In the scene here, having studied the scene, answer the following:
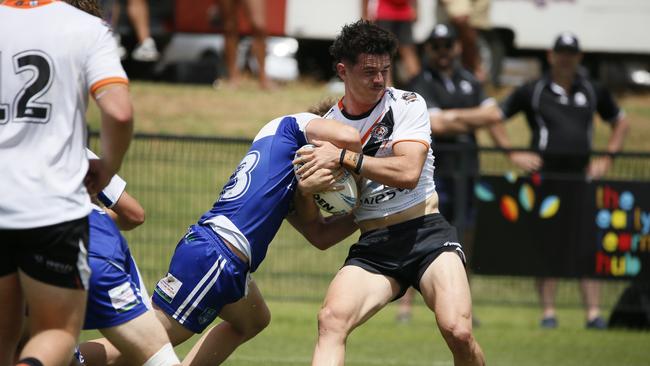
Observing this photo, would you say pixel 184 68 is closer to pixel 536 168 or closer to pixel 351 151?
pixel 536 168

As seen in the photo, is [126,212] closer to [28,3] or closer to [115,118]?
[115,118]

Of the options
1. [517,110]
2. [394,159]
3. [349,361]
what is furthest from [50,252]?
[517,110]

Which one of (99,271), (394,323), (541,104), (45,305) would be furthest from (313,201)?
(541,104)

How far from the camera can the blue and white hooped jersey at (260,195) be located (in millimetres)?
5695

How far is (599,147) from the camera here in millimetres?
14680

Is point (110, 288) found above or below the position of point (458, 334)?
above

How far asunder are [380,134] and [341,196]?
42cm

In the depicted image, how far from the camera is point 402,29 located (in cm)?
1391

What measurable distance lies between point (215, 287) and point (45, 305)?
4.15ft

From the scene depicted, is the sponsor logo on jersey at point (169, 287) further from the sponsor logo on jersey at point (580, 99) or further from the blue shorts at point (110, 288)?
the sponsor logo on jersey at point (580, 99)

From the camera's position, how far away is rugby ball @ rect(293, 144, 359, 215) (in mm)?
5750

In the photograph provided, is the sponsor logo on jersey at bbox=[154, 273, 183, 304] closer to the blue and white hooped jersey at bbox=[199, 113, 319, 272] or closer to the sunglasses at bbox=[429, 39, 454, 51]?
the blue and white hooped jersey at bbox=[199, 113, 319, 272]

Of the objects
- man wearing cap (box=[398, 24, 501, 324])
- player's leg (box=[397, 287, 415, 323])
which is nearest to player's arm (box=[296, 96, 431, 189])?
man wearing cap (box=[398, 24, 501, 324])

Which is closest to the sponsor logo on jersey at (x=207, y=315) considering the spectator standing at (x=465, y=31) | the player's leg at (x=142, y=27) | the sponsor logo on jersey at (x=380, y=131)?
the sponsor logo on jersey at (x=380, y=131)
